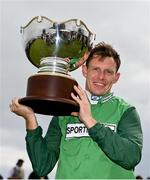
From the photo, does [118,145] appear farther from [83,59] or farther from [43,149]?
[83,59]

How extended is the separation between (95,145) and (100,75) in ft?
1.31

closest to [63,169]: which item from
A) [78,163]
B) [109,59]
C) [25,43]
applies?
[78,163]

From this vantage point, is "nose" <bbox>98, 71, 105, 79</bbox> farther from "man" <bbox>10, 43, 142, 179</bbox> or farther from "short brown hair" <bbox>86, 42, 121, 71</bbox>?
"short brown hair" <bbox>86, 42, 121, 71</bbox>

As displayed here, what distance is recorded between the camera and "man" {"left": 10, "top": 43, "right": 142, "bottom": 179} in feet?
8.43

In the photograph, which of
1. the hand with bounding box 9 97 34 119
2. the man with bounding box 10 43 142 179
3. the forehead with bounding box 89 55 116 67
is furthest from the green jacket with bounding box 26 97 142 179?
the forehead with bounding box 89 55 116 67

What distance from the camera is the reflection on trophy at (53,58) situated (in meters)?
2.86

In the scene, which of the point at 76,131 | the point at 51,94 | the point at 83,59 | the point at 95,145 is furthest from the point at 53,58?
the point at 95,145

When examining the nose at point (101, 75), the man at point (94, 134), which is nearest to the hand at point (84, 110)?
the man at point (94, 134)

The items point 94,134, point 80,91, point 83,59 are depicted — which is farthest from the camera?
point 83,59

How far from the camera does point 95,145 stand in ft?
9.00

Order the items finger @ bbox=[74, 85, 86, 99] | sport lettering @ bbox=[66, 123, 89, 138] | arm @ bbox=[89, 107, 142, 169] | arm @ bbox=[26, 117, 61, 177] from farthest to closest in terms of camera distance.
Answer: arm @ bbox=[26, 117, 61, 177], sport lettering @ bbox=[66, 123, 89, 138], finger @ bbox=[74, 85, 86, 99], arm @ bbox=[89, 107, 142, 169]

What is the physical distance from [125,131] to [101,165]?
9.2 inches

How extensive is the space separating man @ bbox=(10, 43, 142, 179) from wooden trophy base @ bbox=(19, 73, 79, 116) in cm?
6

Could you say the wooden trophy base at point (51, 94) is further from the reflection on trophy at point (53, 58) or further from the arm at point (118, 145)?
the arm at point (118, 145)
